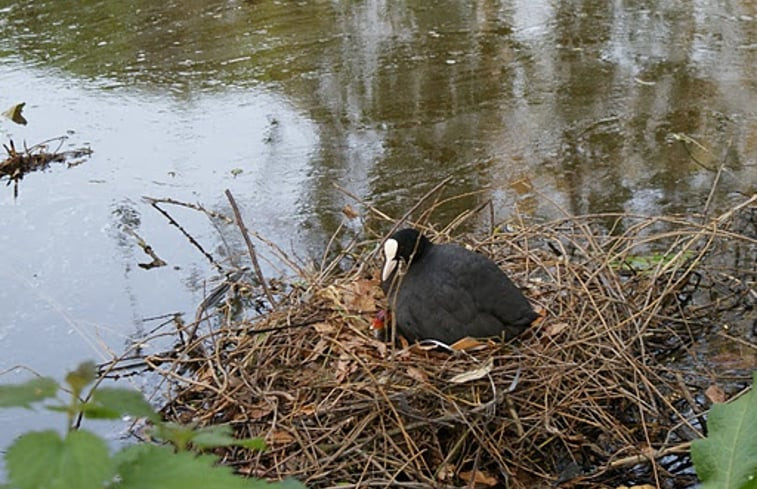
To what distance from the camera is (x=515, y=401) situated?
290 centimetres

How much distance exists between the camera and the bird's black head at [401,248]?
324 cm

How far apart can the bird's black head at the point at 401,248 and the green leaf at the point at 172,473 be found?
2389 millimetres

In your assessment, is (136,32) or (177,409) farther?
(136,32)

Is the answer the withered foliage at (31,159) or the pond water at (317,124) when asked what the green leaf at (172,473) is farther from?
the withered foliage at (31,159)

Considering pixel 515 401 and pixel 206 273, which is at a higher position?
pixel 515 401

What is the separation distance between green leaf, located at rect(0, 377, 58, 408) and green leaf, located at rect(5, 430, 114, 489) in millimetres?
35

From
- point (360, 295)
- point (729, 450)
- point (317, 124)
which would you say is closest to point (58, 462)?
point (729, 450)

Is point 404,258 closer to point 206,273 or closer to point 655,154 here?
point 206,273

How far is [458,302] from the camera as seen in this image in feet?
10.2

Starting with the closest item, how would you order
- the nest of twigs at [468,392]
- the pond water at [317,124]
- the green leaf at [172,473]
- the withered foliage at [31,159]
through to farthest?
the green leaf at [172,473] < the nest of twigs at [468,392] < the pond water at [317,124] < the withered foliage at [31,159]

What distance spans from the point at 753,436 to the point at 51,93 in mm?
6688

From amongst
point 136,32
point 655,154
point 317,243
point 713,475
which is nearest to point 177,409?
point 317,243

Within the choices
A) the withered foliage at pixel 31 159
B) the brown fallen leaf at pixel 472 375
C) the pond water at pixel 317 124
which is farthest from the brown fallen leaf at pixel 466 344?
the withered foliage at pixel 31 159

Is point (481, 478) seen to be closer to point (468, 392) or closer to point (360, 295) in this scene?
point (468, 392)
